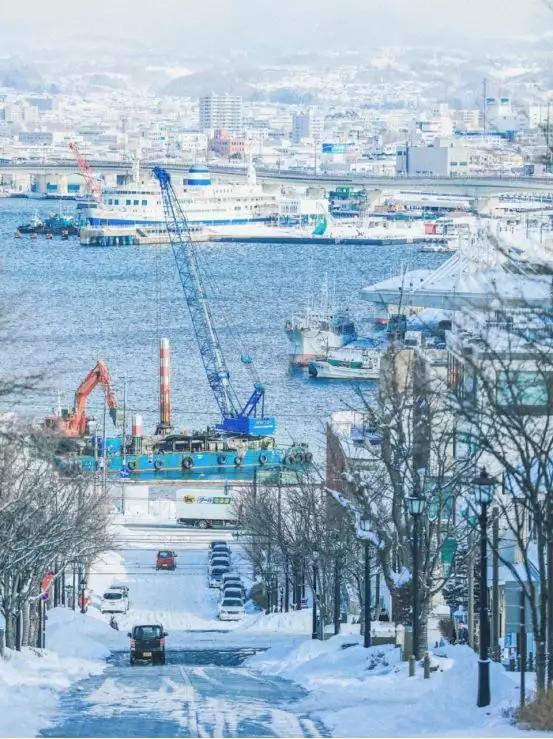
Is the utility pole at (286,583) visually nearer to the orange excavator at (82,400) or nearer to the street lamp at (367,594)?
the street lamp at (367,594)

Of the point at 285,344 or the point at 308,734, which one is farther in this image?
the point at 285,344

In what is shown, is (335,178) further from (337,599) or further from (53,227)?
(337,599)

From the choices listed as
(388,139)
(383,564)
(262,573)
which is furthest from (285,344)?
(388,139)

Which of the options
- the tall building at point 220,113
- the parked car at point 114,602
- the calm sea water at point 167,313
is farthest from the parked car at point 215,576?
the tall building at point 220,113

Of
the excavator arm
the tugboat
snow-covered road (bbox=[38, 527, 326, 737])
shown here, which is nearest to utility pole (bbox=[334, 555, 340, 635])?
snow-covered road (bbox=[38, 527, 326, 737])

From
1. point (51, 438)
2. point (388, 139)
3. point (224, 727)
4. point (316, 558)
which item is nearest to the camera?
point (224, 727)

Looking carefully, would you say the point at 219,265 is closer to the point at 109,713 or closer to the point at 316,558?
the point at 316,558

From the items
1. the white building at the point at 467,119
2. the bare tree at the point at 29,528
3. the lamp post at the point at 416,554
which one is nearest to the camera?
the lamp post at the point at 416,554
